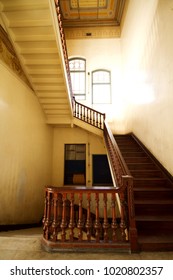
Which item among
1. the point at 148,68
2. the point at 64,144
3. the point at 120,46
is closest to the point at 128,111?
the point at 148,68

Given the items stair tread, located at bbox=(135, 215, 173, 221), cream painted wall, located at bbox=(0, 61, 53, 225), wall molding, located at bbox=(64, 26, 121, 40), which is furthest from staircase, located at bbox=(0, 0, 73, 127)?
wall molding, located at bbox=(64, 26, 121, 40)

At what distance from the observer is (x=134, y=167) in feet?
13.4

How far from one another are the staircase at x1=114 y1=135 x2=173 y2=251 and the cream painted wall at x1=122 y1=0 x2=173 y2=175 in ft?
0.93

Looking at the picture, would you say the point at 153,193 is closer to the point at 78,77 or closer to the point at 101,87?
the point at 101,87

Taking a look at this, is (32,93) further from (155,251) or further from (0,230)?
(155,251)

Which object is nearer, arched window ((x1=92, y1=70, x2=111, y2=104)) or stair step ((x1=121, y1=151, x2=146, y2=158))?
stair step ((x1=121, y1=151, x2=146, y2=158))

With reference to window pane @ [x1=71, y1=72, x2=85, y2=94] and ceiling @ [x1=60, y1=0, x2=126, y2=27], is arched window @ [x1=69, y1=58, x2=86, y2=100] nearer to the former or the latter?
window pane @ [x1=71, y1=72, x2=85, y2=94]

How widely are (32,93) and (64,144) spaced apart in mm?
2844

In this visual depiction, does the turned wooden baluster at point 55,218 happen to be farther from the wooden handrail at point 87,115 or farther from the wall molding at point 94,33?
the wall molding at point 94,33

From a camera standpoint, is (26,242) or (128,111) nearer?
(26,242)

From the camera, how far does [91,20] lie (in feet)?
27.3

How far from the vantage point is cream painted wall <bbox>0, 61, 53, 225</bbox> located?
3.77 meters

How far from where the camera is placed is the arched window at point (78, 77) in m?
7.98

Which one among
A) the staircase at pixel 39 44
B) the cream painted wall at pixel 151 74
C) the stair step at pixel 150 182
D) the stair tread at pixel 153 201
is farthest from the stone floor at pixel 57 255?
the staircase at pixel 39 44
